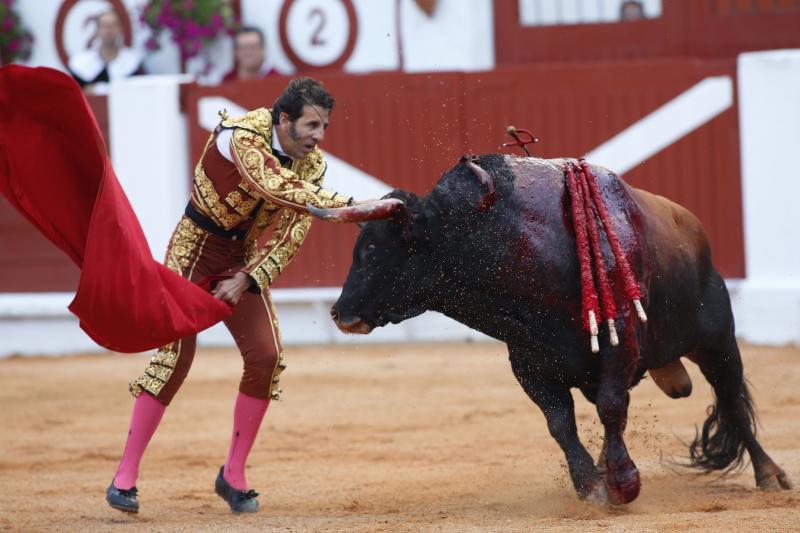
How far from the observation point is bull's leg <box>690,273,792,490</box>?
4.61m

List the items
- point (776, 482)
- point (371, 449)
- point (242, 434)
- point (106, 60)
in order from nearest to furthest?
1. point (242, 434)
2. point (776, 482)
3. point (371, 449)
4. point (106, 60)

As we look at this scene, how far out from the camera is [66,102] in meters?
3.96

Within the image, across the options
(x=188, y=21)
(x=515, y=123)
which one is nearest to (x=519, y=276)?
(x=515, y=123)

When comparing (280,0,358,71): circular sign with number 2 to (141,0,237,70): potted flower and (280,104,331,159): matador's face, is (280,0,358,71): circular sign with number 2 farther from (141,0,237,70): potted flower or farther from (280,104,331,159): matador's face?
(280,104,331,159): matador's face

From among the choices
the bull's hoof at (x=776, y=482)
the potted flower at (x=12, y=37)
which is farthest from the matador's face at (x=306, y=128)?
the potted flower at (x=12, y=37)

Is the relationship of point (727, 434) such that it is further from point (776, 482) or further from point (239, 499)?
point (239, 499)

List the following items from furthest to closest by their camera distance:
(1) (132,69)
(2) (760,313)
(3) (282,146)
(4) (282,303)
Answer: (1) (132,69) → (4) (282,303) → (2) (760,313) → (3) (282,146)

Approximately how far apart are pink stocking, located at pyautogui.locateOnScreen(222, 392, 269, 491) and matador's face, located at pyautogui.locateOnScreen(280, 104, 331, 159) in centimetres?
84

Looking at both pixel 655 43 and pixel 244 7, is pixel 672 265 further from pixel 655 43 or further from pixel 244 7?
pixel 244 7

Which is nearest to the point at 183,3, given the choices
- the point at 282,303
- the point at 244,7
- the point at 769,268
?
the point at 244,7

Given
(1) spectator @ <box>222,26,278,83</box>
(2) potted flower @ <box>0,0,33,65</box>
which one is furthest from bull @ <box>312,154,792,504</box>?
(2) potted flower @ <box>0,0,33,65</box>

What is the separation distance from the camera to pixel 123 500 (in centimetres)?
430

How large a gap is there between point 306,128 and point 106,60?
220 inches

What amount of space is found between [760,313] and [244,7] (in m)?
4.36
